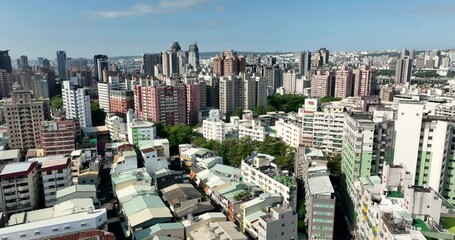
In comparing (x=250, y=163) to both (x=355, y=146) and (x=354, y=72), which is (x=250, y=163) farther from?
(x=354, y=72)

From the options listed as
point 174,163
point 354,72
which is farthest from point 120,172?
point 354,72

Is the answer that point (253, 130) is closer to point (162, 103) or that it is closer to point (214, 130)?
point (214, 130)

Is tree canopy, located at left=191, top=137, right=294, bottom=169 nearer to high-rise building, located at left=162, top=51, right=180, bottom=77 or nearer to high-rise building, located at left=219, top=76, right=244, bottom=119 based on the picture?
high-rise building, located at left=219, top=76, right=244, bottom=119

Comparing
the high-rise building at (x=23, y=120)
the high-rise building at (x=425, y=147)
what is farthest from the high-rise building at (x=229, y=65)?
the high-rise building at (x=425, y=147)

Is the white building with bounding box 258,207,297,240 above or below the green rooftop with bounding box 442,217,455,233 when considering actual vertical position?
below

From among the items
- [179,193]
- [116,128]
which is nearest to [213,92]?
[116,128]

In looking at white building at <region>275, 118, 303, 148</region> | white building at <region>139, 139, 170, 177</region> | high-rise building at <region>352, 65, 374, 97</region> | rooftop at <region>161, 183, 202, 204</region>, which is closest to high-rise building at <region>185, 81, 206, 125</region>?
white building at <region>275, 118, 303, 148</region>

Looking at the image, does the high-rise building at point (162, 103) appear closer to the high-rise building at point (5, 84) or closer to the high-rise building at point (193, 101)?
the high-rise building at point (193, 101)
